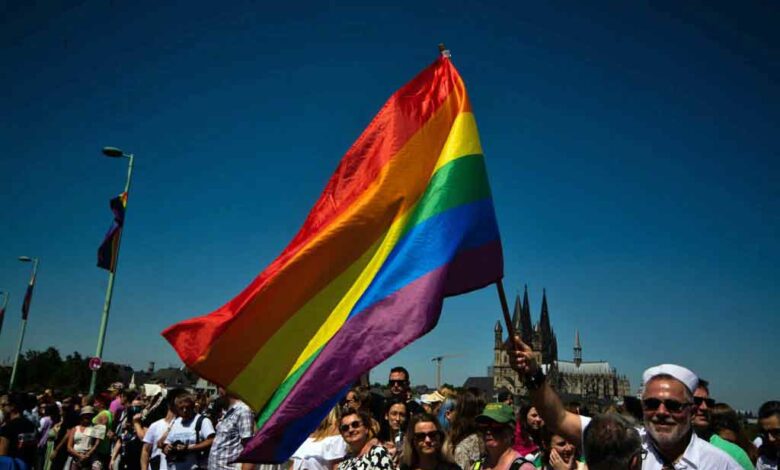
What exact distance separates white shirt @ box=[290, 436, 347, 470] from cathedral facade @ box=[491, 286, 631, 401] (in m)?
114

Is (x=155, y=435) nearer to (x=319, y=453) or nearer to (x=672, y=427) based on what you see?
(x=319, y=453)

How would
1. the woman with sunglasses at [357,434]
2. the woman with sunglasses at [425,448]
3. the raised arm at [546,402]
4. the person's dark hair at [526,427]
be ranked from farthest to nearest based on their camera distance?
the person's dark hair at [526,427] < the woman with sunglasses at [357,434] < the woman with sunglasses at [425,448] < the raised arm at [546,402]

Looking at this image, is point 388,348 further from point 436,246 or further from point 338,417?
point 338,417

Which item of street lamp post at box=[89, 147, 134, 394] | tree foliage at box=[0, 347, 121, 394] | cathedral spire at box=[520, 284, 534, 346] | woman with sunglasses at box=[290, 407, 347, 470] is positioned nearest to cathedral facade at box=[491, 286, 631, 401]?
cathedral spire at box=[520, 284, 534, 346]

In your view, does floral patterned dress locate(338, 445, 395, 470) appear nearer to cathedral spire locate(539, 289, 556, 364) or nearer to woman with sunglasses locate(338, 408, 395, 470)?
woman with sunglasses locate(338, 408, 395, 470)

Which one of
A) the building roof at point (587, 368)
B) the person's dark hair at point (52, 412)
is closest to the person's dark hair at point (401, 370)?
the person's dark hair at point (52, 412)

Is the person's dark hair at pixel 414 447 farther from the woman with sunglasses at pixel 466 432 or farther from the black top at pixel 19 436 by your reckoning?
the black top at pixel 19 436

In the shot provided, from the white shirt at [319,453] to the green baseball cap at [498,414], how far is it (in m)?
1.89

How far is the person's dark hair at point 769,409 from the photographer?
5086mm

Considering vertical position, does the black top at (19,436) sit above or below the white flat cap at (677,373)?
below

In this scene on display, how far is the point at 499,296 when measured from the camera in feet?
12.6

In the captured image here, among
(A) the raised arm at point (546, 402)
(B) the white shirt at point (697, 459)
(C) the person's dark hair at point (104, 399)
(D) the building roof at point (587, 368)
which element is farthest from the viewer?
(D) the building roof at point (587, 368)

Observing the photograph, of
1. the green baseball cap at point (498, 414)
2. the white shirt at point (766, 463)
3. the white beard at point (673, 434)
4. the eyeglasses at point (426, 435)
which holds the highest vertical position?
the green baseball cap at point (498, 414)

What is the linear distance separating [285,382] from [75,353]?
7924cm
